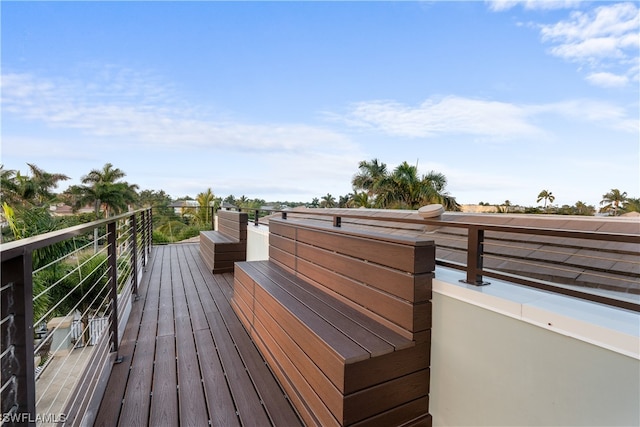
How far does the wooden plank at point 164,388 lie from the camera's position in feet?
5.53

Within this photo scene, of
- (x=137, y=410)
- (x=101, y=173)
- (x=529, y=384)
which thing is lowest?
(x=137, y=410)

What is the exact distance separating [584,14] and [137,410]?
325 inches

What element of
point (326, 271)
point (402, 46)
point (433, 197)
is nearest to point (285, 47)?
point (402, 46)

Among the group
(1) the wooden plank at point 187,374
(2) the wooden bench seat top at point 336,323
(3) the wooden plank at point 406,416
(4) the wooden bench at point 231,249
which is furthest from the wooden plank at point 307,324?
(4) the wooden bench at point 231,249

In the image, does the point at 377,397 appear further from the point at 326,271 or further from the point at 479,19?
the point at 479,19

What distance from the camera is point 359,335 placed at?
5.35 feet

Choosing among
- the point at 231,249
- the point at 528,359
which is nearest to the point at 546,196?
the point at 231,249

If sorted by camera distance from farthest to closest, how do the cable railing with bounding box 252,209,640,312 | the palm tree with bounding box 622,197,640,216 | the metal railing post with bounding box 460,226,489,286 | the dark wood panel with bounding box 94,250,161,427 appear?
the palm tree with bounding box 622,197,640,216
the dark wood panel with bounding box 94,250,161,427
the metal railing post with bounding box 460,226,489,286
the cable railing with bounding box 252,209,640,312

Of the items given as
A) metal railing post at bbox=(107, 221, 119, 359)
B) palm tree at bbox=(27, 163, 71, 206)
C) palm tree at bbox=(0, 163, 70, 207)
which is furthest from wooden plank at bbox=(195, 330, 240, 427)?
palm tree at bbox=(27, 163, 71, 206)

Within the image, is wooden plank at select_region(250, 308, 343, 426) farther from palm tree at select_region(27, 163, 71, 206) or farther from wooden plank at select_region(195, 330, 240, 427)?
palm tree at select_region(27, 163, 71, 206)

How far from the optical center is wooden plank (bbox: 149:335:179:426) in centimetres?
169

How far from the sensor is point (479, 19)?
5.76 meters

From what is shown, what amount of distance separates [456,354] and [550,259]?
1615 millimetres

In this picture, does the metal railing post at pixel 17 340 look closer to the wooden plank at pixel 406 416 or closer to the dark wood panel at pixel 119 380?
the dark wood panel at pixel 119 380
